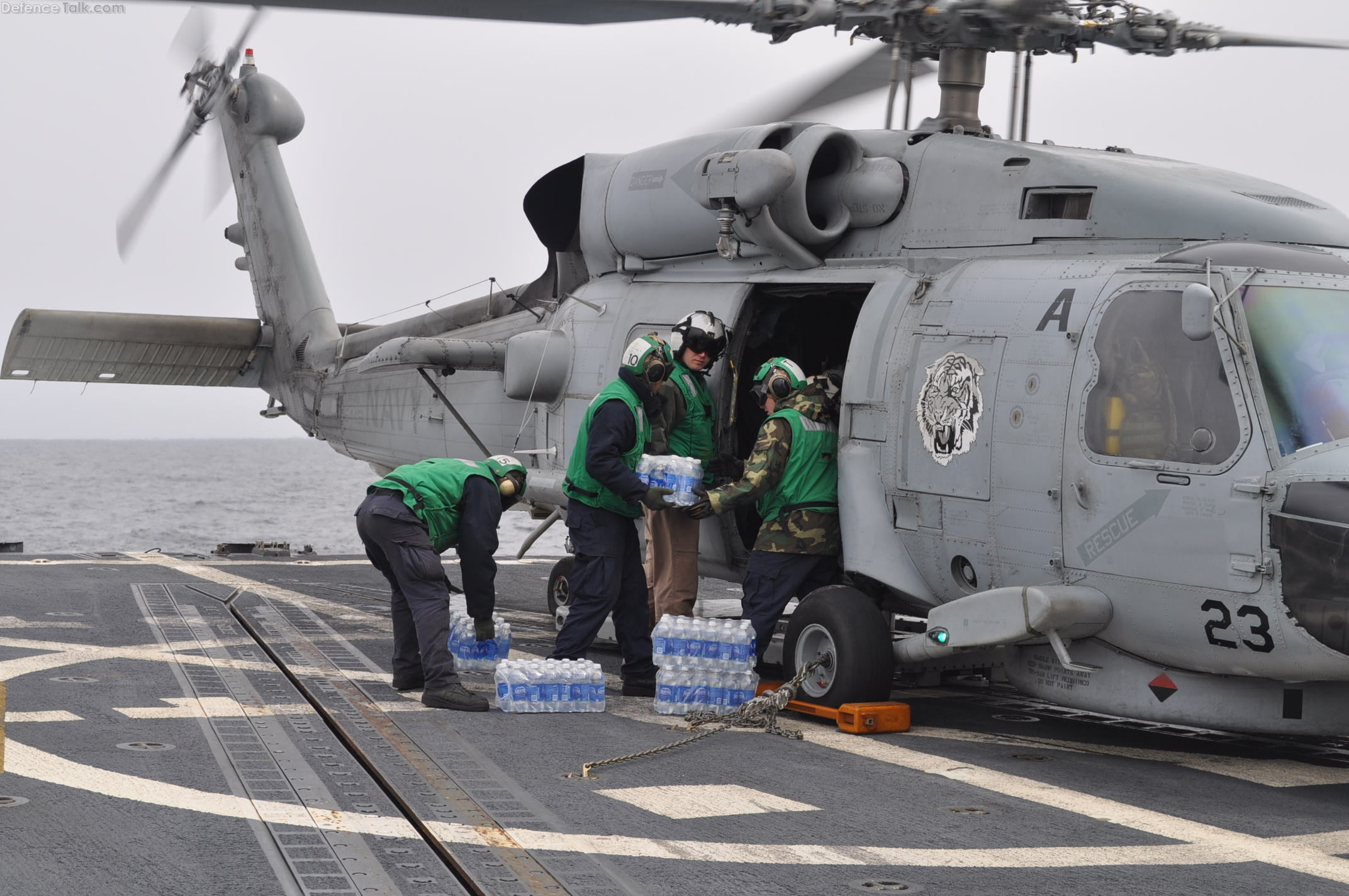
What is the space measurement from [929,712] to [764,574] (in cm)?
122

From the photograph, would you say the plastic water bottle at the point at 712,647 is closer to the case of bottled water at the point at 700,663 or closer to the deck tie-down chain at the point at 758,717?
the case of bottled water at the point at 700,663

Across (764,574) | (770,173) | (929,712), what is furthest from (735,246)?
(929,712)

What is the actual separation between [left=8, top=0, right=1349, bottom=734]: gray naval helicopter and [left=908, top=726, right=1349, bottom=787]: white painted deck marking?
0.25m

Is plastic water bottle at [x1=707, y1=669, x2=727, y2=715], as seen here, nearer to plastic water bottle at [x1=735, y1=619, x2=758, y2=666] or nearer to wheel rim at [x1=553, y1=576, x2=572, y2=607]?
plastic water bottle at [x1=735, y1=619, x2=758, y2=666]

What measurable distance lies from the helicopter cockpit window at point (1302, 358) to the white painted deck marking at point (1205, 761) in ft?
5.17

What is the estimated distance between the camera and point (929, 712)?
828cm

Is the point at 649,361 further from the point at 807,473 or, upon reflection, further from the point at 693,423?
the point at 807,473

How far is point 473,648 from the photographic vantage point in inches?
356

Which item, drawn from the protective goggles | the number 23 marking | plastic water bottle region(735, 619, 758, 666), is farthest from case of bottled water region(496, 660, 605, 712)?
the number 23 marking

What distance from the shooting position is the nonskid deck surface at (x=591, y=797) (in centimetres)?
485

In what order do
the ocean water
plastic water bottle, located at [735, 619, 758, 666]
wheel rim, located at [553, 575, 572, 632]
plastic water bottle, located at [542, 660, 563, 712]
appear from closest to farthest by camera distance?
plastic water bottle, located at [542, 660, 563, 712] → plastic water bottle, located at [735, 619, 758, 666] → wheel rim, located at [553, 575, 572, 632] → the ocean water

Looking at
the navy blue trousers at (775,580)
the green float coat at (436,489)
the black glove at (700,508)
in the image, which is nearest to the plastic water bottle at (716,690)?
the navy blue trousers at (775,580)

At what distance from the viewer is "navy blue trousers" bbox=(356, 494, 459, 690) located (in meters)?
7.89

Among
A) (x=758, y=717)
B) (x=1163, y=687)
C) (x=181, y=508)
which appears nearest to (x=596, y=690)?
(x=758, y=717)
